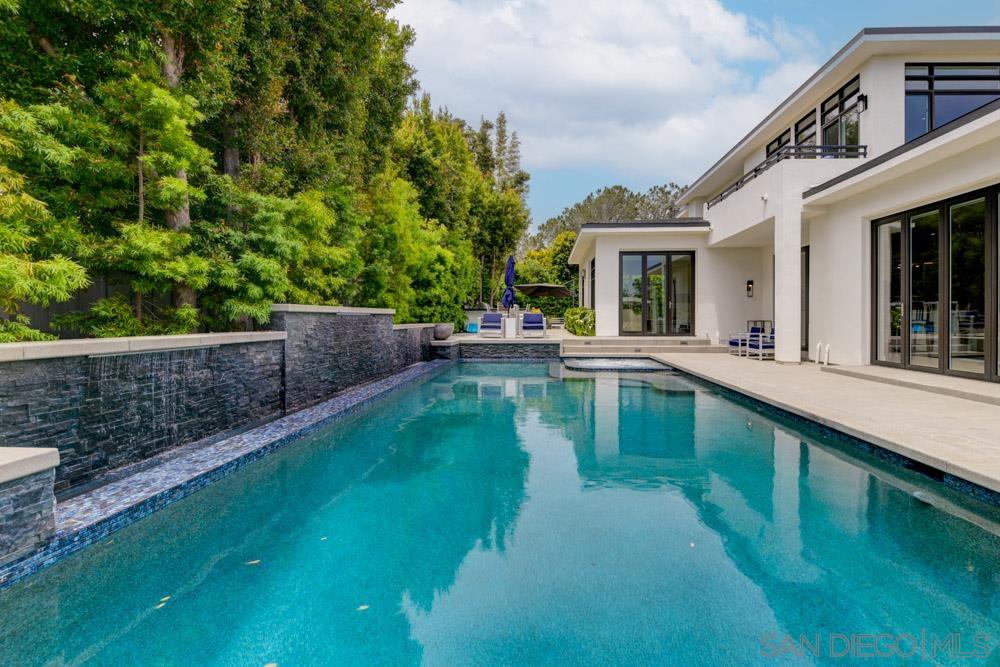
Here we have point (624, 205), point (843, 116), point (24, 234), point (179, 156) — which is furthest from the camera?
point (624, 205)

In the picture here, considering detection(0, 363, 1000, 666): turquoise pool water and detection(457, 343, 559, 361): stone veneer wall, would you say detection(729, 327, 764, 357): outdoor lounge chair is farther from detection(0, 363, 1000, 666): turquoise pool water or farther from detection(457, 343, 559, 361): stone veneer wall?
detection(0, 363, 1000, 666): turquoise pool water

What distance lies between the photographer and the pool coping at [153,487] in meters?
3.03

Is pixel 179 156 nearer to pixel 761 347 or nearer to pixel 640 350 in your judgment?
pixel 761 347

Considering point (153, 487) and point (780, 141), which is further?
point (780, 141)

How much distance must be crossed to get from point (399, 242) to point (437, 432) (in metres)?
5.41

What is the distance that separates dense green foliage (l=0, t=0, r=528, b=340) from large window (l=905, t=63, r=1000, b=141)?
10.6 meters

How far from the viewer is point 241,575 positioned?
3008mm

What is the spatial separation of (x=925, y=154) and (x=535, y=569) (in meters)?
8.04

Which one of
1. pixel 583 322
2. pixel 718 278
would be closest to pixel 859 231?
pixel 718 278

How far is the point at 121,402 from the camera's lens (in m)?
4.29

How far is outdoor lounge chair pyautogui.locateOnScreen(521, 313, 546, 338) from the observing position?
16344 millimetres

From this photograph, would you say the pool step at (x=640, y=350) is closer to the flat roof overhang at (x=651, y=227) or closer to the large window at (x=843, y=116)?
the flat roof overhang at (x=651, y=227)

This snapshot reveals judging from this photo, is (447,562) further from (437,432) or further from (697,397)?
(697,397)

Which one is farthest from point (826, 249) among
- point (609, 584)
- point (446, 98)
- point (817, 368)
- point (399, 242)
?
A: point (446, 98)
